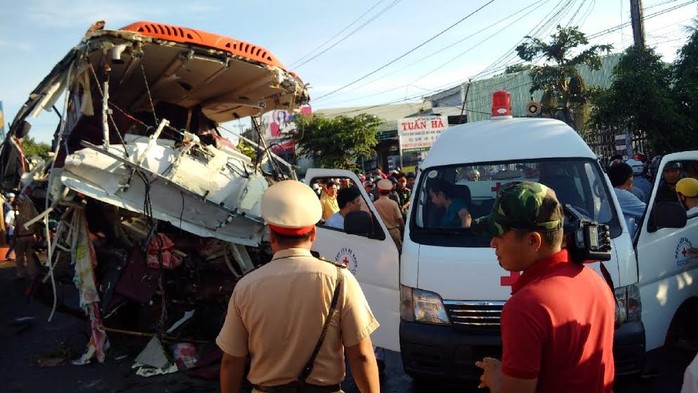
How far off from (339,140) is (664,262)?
2600 cm

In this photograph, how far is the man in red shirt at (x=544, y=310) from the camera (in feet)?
5.41

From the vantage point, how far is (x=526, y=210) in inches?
71.3

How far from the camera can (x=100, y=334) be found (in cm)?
612

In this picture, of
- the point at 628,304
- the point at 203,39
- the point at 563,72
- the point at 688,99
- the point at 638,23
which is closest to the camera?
the point at 628,304

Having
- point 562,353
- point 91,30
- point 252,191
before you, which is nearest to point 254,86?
point 252,191

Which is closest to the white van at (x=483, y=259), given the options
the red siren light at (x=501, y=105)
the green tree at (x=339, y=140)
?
the red siren light at (x=501, y=105)

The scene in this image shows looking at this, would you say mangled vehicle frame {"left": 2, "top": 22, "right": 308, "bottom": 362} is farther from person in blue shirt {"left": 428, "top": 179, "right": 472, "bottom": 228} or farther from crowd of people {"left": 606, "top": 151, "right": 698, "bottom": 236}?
crowd of people {"left": 606, "top": 151, "right": 698, "bottom": 236}

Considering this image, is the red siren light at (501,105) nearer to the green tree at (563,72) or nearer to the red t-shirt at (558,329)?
the red t-shirt at (558,329)

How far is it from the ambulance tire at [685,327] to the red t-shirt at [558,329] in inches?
132

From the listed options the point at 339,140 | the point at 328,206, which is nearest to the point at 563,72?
the point at 339,140

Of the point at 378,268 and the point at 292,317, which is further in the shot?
the point at 378,268

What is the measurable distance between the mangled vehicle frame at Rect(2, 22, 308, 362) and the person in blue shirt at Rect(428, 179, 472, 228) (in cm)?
256

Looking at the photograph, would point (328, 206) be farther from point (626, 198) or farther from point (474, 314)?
point (474, 314)

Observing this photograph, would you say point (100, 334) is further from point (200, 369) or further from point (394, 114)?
point (394, 114)
